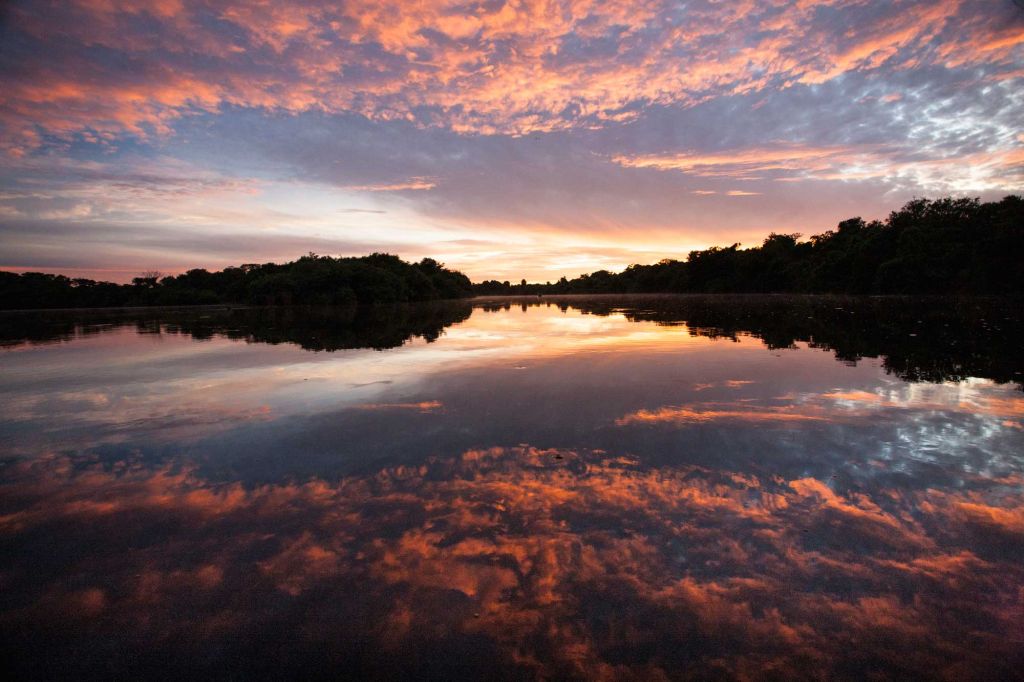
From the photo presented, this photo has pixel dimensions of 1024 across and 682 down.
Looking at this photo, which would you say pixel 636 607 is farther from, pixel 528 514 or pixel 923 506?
pixel 923 506

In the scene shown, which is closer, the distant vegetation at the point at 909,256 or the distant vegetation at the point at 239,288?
the distant vegetation at the point at 909,256

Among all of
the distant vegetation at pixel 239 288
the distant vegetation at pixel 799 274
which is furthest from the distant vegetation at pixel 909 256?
the distant vegetation at pixel 239 288

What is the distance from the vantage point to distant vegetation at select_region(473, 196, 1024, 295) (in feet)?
150

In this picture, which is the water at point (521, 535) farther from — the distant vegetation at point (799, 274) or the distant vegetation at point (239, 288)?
the distant vegetation at point (239, 288)

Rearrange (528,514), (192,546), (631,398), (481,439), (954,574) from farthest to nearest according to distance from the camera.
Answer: (631,398), (481,439), (528,514), (192,546), (954,574)

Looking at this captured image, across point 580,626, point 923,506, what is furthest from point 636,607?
point 923,506

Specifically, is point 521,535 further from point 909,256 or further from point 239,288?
point 239,288

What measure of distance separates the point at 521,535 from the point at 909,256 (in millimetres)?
71320

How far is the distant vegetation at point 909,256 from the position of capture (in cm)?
4572

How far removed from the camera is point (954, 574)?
10.1ft

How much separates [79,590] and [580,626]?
331 centimetres

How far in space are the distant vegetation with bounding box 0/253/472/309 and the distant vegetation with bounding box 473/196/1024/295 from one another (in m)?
68.9

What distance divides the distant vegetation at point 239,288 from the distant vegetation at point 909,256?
68.9 meters

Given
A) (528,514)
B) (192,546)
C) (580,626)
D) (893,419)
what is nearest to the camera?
(580,626)
